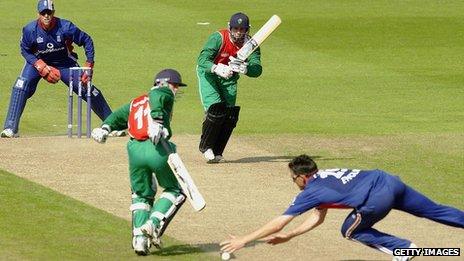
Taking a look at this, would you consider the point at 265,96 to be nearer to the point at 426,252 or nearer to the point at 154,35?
the point at 154,35

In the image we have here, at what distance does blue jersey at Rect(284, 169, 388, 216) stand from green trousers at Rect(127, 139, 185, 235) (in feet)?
5.06

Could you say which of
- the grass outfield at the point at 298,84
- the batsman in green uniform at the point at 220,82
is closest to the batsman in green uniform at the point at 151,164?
the grass outfield at the point at 298,84

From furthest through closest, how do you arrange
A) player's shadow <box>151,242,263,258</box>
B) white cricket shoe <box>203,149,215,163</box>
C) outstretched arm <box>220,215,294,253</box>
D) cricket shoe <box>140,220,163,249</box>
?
white cricket shoe <box>203,149,215,163</box>, player's shadow <box>151,242,263,258</box>, cricket shoe <box>140,220,163,249</box>, outstretched arm <box>220,215,294,253</box>

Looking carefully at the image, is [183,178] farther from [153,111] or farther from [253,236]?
[253,236]

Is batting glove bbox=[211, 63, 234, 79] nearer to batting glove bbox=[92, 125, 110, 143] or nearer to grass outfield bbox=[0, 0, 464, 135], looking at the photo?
grass outfield bbox=[0, 0, 464, 135]

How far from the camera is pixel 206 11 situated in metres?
36.2

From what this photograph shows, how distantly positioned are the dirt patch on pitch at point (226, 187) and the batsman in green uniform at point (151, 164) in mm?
735

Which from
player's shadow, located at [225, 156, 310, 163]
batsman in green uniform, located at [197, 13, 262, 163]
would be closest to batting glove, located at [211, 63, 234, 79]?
batsman in green uniform, located at [197, 13, 262, 163]

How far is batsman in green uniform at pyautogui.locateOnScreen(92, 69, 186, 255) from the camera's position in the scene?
1272 centimetres

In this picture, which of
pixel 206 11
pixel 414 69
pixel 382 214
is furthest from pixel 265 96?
pixel 382 214

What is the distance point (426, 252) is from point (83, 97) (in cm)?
896

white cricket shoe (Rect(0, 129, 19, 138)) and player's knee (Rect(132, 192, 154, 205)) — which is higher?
player's knee (Rect(132, 192, 154, 205))

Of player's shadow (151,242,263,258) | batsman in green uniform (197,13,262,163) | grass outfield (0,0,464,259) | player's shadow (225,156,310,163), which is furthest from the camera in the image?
player's shadow (225,156,310,163)

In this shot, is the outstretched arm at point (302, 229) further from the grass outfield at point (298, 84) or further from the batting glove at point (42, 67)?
the batting glove at point (42, 67)
